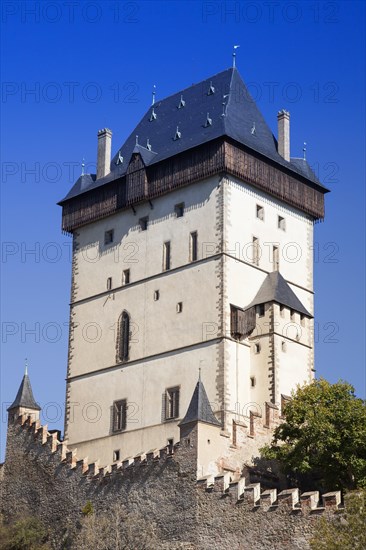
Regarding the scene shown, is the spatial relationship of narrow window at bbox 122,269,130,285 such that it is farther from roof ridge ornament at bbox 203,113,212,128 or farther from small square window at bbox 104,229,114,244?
roof ridge ornament at bbox 203,113,212,128

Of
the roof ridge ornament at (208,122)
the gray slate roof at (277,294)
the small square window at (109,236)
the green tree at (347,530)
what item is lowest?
the green tree at (347,530)

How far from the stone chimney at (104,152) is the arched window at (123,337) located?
7.69 m

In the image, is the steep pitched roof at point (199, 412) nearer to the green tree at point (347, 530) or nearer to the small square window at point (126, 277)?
Answer: the green tree at point (347, 530)

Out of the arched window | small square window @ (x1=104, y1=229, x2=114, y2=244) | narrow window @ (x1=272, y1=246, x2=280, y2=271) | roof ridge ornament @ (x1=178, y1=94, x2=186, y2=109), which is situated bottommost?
the arched window

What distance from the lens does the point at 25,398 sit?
52688 mm

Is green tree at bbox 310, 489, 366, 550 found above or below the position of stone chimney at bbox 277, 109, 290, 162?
below

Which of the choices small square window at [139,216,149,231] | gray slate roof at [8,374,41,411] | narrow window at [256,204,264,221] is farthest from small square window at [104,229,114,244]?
gray slate roof at [8,374,41,411]

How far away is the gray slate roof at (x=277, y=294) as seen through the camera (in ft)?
173

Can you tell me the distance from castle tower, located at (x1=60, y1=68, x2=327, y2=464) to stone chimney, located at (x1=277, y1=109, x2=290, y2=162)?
0.09 meters

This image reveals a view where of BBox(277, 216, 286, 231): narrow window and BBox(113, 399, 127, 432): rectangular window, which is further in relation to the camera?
BBox(277, 216, 286, 231): narrow window

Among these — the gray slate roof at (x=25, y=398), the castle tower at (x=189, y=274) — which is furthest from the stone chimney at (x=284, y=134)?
the gray slate roof at (x=25, y=398)

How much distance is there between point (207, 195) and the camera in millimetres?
54000

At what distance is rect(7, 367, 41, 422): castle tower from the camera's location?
171 ft

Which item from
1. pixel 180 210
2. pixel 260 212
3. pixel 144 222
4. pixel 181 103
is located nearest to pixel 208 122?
pixel 180 210
